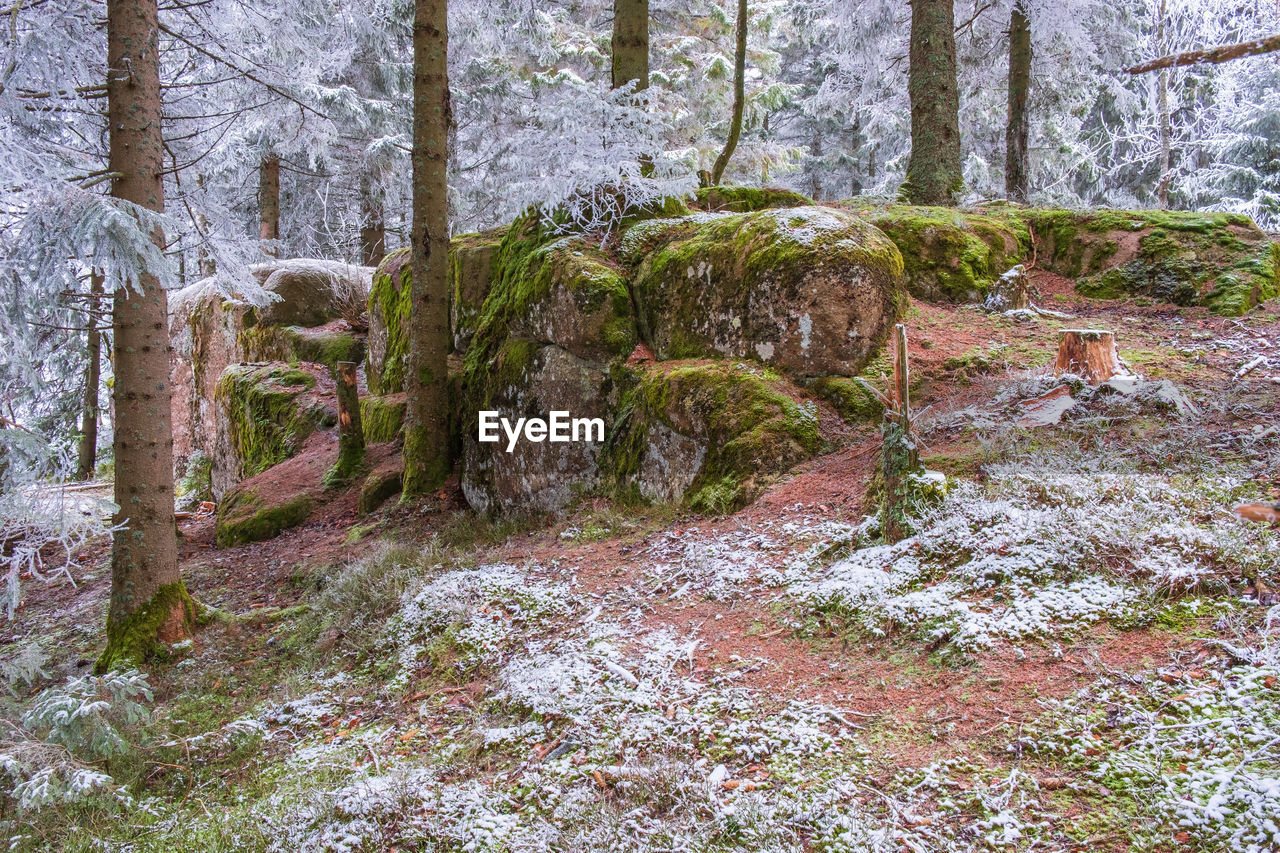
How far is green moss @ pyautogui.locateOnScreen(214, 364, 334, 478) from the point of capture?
1175cm

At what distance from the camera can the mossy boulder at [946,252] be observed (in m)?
7.88

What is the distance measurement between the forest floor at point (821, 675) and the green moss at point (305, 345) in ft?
26.5

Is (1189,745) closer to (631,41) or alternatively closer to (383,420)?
(631,41)

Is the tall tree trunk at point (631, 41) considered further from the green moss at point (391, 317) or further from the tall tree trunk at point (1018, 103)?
the tall tree trunk at point (1018, 103)

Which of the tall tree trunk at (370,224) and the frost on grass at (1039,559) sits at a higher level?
the tall tree trunk at (370,224)

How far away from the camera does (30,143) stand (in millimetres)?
5359

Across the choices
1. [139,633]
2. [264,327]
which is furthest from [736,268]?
[264,327]

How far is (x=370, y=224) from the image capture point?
1891 centimetres

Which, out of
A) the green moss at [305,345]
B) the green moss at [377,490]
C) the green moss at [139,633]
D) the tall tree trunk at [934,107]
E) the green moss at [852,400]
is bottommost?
the green moss at [139,633]

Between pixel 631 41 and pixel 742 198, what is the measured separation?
248 centimetres

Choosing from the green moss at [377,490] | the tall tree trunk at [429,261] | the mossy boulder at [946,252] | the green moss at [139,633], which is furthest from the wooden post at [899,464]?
the green moss at [377,490]

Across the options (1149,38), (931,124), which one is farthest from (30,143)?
(1149,38)

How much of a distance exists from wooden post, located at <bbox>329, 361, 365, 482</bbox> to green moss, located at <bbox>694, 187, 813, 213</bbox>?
545 cm

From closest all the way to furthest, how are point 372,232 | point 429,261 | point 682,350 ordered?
point 682,350, point 429,261, point 372,232
